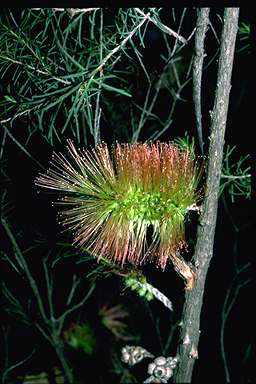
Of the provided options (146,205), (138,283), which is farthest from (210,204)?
(138,283)

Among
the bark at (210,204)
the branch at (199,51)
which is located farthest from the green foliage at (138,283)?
the branch at (199,51)

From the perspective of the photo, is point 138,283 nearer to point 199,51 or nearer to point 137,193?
point 137,193

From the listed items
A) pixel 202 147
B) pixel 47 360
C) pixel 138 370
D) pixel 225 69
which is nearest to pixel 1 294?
pixel 47 360

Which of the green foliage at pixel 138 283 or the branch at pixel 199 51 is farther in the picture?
the green foliage at pixel 138 283

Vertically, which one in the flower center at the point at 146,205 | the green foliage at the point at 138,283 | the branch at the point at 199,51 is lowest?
the green foliage at the point at 138,283

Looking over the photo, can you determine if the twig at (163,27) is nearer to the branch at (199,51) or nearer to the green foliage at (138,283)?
the branch at (199,51)

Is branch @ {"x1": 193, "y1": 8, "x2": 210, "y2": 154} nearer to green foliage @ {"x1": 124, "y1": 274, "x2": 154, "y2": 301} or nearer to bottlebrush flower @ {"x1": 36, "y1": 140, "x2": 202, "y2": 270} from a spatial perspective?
bottlebrush flower @ {"x1": 36, "y1": 140, "x2": 202, "y2": 270}

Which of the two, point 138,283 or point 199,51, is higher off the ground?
point 199,51

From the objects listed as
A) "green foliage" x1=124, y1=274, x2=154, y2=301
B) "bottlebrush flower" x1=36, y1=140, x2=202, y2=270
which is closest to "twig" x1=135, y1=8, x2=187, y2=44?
"bottlebrush flower" x1=36, y1=140, x2=202, y2=270

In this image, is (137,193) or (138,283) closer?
(137,193)
